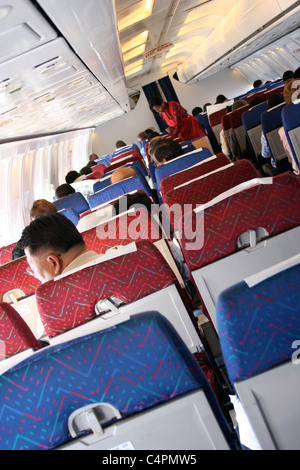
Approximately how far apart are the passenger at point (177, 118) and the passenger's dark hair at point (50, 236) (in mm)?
6657

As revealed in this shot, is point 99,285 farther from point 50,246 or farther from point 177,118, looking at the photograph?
point 177,118

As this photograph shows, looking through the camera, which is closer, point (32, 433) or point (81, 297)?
point (32, 433)

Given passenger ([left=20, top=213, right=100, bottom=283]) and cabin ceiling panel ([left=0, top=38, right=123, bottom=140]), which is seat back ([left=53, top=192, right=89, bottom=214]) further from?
passenger ([left=20, top=213, right=100, bottom=283])

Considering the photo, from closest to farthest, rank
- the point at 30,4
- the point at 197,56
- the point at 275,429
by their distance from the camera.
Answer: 1. the point at 275,429
2. the point at 30,4
3. the point at 197,56

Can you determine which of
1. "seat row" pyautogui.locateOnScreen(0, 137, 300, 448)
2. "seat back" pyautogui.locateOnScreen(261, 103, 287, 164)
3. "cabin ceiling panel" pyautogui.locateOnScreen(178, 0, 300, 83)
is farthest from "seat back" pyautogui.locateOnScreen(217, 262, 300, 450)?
"cabin ceiling panel" pyautogui.locateOnScreen(178, 0, 300, 83)

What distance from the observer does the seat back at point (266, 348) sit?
114cm

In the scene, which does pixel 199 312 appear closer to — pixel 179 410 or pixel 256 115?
pixel 179 410

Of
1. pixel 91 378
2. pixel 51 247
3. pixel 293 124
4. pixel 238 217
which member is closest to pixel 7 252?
pixel 51 247

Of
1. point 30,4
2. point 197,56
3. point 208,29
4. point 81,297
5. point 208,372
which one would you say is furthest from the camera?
point 197,56

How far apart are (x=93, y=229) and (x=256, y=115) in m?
4.86

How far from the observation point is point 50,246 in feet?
8.40

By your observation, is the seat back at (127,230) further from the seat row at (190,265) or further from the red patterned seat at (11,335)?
the red patterned seat at (11,335)
